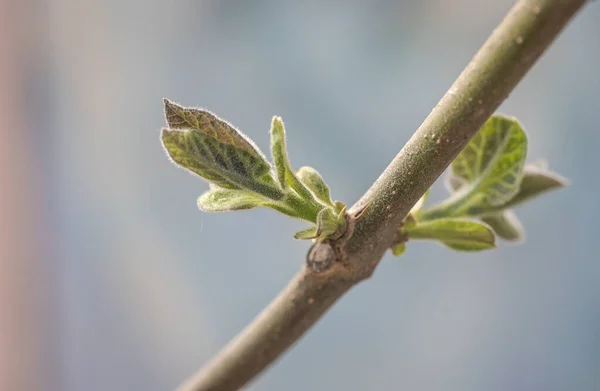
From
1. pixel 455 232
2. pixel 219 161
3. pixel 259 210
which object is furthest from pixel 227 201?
pixel 259 210

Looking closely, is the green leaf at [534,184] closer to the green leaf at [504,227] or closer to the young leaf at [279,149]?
→ the green leaf at [504,227]

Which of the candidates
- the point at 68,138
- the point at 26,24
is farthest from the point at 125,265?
the point at 26,24

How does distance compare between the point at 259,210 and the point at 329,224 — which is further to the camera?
the point at 259,210

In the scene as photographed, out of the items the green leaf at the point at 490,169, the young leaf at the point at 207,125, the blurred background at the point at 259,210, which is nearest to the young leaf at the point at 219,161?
the young leaf at the point at 207,125

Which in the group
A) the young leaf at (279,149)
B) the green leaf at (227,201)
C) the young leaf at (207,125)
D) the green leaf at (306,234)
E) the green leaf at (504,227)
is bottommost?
the green leaf at (227,201)

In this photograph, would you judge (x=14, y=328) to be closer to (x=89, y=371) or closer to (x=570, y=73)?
(x=89, y=371)

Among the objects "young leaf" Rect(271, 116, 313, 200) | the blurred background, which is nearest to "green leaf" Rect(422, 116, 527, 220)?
"young leaf" Rect(271, 116, 313, 200)

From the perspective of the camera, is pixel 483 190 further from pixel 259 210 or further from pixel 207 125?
pixel 259 210

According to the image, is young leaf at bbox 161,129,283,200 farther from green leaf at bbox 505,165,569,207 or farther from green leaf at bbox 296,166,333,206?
green leaf at bbox 505,165,569,207
